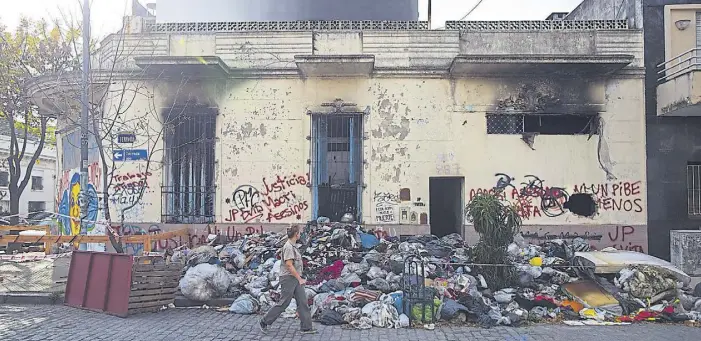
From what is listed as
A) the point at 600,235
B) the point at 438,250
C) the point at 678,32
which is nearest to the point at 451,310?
the point at 438,250

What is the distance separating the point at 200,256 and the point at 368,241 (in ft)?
12.2

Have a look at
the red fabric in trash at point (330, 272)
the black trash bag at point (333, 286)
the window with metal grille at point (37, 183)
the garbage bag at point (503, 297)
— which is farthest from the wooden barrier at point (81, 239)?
the window with metal grille at point (37, 183)

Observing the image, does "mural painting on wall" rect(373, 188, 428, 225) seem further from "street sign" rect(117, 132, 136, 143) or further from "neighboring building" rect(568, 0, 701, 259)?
"street sign" rect(117, 132, 136, 143)

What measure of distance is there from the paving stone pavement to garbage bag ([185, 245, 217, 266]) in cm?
238

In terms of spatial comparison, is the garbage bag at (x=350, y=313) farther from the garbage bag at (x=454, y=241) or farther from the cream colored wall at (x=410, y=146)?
the cream colored wall at (x=410, y=146)

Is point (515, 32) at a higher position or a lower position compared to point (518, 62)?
higher

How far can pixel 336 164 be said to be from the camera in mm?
13664

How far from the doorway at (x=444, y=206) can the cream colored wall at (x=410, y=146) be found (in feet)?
2.87

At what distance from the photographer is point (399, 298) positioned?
8.27 m

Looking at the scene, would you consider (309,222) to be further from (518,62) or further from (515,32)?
(515,32)

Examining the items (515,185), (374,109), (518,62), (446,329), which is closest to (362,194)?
(374,109)

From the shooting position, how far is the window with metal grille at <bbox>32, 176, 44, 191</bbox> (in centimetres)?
4138

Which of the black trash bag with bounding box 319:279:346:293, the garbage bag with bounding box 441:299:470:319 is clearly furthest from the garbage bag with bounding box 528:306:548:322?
the black trash bag with bounding box 319:279:346:293

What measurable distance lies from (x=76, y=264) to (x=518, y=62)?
404 inches
